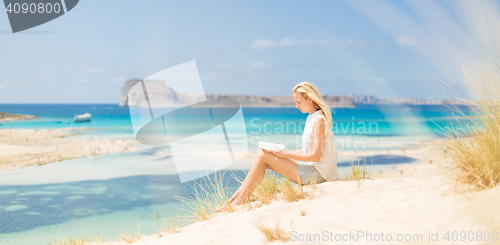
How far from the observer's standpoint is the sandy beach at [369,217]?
2127mm

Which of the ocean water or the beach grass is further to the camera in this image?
the ocean water

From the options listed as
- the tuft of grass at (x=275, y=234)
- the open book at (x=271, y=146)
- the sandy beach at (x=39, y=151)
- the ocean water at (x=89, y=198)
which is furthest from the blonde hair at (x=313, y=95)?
the sandy beach at (x=39, y=151)

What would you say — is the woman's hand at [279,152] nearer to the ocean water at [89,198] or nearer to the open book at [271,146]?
the open book at [271,146]

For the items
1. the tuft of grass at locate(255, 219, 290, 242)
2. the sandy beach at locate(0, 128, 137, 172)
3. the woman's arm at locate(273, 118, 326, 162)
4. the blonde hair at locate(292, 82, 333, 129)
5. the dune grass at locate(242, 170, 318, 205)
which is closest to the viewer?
the tuft of grass at locate(255, 219, 290, 242)

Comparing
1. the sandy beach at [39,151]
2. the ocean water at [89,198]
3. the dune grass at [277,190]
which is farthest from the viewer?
the sandy beach at [39,151]

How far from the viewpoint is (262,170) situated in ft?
12.0

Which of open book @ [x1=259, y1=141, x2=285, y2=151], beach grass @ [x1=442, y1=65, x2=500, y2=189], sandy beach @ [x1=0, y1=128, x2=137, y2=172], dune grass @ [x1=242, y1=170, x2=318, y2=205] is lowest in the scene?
sandy beach @ [x1=0, y1=128, x2=137, y2=172]

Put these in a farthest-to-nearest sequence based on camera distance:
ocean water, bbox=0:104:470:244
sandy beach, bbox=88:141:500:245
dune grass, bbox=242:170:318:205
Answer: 1. ocean water, bbox=0:104:470:244
2. dune grass, bbox=242:170:318:205
3. sandy beach, bbox=88:141:500:245

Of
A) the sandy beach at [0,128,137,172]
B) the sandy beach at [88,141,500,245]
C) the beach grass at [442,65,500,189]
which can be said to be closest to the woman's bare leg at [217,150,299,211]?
the sandy beach at [88,141,500,245]

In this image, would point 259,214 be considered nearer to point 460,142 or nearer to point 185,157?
point 460,142

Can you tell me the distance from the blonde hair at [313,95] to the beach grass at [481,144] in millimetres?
1204

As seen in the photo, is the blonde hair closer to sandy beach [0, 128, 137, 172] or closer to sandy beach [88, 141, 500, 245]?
sandy beach [88, 141, 500, 245]

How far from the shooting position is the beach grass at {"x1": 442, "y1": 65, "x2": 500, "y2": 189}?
8.23 feet

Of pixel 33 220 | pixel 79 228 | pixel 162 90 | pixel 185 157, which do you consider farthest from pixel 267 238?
pixel 185 157
